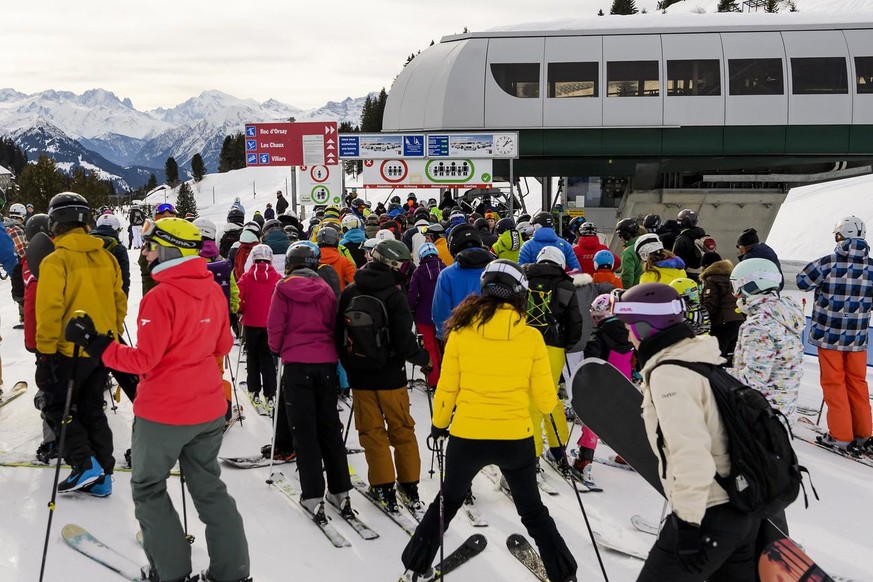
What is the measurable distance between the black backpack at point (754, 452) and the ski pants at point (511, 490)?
1178 millimetres

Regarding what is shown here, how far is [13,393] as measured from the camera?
707cm

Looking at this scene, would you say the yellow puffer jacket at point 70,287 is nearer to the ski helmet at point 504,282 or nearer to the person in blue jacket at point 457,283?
the person in blue jacket at point 457,283

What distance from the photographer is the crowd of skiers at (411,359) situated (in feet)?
9.05

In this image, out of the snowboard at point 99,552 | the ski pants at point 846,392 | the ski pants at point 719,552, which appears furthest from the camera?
the ski pants at point 846,392

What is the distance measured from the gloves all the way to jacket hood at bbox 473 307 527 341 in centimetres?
195

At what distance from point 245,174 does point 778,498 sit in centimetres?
9506

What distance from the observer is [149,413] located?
334 centimetres

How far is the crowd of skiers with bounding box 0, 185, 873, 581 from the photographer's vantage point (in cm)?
276

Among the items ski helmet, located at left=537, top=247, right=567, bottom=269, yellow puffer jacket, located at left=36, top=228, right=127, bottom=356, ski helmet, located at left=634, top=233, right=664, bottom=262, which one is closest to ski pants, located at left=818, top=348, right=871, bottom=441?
ski helmet, located at left=634, top=233, right=664, bottom=262

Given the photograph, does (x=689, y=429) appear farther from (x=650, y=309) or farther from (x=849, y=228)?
(x=849, y=228)

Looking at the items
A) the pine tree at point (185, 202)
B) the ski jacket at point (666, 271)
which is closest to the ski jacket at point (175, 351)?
the ski jacket at point (666, 271)

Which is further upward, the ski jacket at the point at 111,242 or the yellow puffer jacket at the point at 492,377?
the ski jacket at the point at 111,242

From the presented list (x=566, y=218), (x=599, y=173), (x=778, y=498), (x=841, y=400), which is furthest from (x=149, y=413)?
(x=599, y=173)

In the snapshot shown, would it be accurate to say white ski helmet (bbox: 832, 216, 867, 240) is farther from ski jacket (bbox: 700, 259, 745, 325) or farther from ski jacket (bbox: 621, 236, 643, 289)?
ski jacket (bbox: 621, 236, 643, 289)
